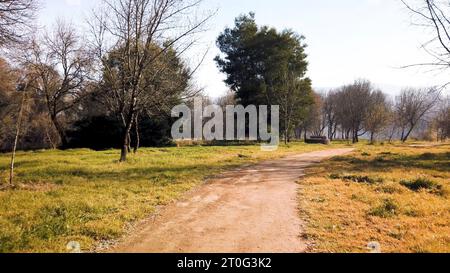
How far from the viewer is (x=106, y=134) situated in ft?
121

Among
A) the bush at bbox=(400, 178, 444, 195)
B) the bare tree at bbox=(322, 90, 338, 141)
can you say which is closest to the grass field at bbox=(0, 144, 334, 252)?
the bush at bbox=(400, 178, 444, 195)

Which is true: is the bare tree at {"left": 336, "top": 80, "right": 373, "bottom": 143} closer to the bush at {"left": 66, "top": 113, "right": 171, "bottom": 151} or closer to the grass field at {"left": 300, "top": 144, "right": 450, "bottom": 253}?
the bush at {"left": 66, "top": 113, "right": 171, "bottom": 151}

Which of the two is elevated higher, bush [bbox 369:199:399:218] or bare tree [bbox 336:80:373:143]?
bare tree [bbox 336:80:373:143]

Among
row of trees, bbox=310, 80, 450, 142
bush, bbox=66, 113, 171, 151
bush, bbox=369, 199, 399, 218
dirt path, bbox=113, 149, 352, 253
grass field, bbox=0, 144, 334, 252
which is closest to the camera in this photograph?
dirt path, bbox=113, 149, 352, 253

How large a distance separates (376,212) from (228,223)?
12.3 ft

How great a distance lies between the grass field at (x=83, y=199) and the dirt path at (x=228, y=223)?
70cm

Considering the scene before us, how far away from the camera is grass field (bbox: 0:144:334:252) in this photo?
23.0 ft

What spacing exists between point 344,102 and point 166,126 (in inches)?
1759

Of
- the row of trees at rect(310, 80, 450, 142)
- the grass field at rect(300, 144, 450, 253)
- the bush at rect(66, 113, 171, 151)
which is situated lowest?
the grass field at rect(300, 144, 450, 253)

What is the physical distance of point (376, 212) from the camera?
901cm

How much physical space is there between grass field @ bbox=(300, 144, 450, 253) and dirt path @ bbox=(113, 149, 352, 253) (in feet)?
1.74

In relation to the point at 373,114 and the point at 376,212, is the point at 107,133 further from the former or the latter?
the point at 373,114
